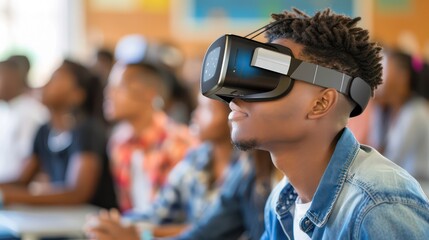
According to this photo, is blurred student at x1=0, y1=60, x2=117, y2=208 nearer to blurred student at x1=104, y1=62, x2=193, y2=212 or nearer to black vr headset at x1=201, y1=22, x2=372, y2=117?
blurred student at x1=104, y1=62, x2=193, y2=212

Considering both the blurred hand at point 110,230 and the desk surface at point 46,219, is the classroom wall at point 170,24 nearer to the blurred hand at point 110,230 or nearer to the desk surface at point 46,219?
the desk surface at point 46,219

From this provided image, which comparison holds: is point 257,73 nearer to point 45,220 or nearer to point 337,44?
point 337,44

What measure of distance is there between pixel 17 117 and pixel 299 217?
10.7 feet

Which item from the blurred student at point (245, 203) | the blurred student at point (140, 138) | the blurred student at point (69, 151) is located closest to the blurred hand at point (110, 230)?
the blurred student at point (245, 203)

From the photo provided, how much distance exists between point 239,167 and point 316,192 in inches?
38.5

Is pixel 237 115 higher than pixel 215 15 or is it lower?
higher

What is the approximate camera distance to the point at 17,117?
423 centimetres

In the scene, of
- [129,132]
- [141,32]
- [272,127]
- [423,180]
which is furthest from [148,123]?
[141,32]

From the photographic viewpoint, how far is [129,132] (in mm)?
3174

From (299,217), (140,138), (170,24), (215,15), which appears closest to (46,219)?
(140,138)

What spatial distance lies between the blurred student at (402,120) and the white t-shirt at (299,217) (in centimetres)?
271

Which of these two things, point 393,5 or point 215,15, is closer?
point 215,15

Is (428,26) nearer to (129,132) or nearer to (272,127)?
(129,132)

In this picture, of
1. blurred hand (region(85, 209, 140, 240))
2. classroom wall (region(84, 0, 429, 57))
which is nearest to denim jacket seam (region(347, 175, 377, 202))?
blurred hand (region(85, 209, 140, 240))
